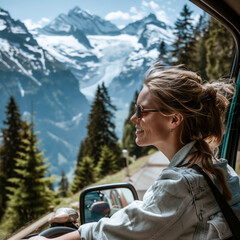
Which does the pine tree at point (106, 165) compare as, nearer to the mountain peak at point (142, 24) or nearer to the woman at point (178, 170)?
the woman at point (178, 170)

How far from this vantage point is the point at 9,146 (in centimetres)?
2312

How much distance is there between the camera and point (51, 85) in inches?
4665

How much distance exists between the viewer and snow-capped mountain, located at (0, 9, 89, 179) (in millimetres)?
79413

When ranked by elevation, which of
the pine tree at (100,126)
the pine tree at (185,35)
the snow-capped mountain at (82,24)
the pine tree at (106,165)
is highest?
the snow-capped mountain at (82,24)

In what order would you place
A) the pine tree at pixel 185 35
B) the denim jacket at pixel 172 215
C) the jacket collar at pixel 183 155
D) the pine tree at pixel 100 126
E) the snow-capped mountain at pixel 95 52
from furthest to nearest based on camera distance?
the snow-capped mountain at pixel 95 52, the pine tree at pixel 100 126, the pine tree at pixel 185 35, the jacket collar at pixel 183 155, the denim jacket at pixel 172 215

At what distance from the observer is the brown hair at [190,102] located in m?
1.27

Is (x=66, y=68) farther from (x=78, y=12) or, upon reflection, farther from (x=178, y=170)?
(x=178, y=170)

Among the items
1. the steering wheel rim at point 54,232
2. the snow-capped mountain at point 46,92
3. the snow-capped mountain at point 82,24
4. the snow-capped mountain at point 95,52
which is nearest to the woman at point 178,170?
the steering wheel rim at point 54,232

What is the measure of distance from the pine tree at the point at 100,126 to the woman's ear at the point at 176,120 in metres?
25.3

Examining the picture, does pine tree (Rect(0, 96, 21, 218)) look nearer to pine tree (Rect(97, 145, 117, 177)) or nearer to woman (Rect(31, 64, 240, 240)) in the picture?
pine tree (Rect(97, 145, 117, 177))

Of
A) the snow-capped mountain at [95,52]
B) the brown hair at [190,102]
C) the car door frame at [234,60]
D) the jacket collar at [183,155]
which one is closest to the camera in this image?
the jacket collar at [183,155]

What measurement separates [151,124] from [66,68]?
371ft

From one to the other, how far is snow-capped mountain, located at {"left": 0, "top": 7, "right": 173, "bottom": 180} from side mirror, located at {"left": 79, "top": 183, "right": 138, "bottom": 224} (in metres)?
67.3

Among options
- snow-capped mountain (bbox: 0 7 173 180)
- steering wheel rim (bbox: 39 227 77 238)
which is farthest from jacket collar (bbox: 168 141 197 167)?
snow-capped mountain (bbox: 0 7 173 180)
